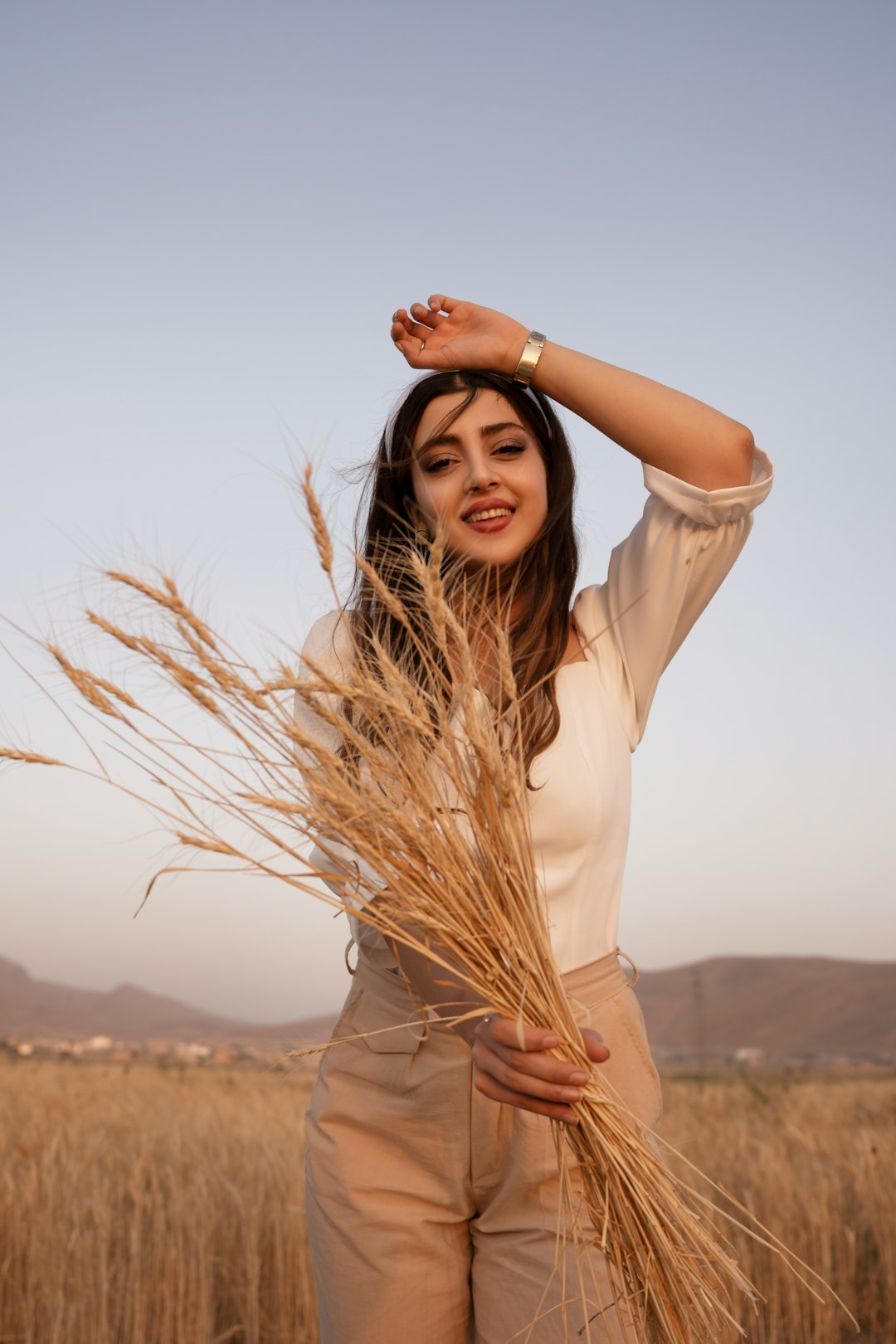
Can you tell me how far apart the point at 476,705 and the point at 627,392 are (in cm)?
72

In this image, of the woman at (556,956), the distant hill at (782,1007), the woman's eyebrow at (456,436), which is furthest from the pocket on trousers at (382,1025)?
the distant hill at (782,1007)

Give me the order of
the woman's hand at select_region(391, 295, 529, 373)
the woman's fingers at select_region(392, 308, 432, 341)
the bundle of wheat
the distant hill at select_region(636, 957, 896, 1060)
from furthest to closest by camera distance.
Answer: the distant hill at select_region(636, 957, 896, 1060) < the woman's fingers at select_region(392, 308, 432, 341) < the woman's hand at select_region(391, 295, 529, 373) < the bundle of wheat

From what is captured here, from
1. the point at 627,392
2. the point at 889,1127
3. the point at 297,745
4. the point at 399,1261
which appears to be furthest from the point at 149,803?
the point at 889,1127

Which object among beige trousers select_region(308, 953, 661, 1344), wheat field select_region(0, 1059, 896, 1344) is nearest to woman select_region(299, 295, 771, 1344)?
beige trousers select_region(308, 953, 661, 1344)

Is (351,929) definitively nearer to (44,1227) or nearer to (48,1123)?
(44,1227)

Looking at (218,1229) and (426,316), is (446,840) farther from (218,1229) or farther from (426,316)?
(218,1229)

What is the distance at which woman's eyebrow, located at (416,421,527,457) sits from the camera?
2035mm

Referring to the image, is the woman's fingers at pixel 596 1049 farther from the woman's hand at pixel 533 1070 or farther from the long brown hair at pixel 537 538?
the long brown hair at pixel 537 538

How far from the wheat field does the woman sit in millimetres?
1749

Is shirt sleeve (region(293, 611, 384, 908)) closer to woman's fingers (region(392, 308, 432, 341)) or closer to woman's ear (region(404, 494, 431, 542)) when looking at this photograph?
woman's ear (region(404, 494, 431, 542))

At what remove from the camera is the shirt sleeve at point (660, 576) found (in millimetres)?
1751

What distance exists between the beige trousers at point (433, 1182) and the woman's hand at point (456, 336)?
1084 mm

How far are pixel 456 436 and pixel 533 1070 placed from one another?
1222mm

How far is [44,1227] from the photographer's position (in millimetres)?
3369
